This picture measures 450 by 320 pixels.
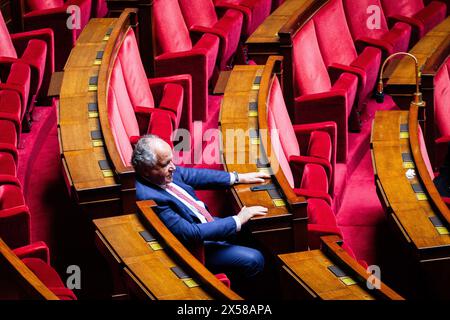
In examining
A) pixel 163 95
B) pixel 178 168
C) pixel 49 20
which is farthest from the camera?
pixel 49 20

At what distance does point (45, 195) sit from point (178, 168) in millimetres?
155

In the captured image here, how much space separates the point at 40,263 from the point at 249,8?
0.54 m

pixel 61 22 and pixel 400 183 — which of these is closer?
pixel 400 183

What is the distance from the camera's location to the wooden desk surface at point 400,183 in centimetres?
81

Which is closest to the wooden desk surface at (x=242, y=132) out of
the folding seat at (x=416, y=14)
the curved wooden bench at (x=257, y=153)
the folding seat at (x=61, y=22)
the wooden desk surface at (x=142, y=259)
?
the curved wooden bench at (x=257, y=153)

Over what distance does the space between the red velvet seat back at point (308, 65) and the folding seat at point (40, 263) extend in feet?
1.21

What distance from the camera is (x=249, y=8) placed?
4.05 ft

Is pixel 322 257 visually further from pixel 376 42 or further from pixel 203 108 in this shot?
pixel 376 42

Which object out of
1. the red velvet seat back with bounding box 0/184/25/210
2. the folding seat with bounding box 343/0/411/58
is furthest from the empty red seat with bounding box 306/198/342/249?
the folding seat with bounding box 343/0/411/58

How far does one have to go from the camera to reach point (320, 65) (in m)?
1.11

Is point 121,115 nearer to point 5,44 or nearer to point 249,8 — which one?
point 5,44

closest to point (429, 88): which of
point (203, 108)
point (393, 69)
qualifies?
point (393, 69)

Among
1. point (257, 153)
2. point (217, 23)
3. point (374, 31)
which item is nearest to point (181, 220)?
point (257, 153)

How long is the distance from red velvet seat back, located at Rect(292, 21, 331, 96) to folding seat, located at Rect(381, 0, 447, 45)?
0.19 meters
